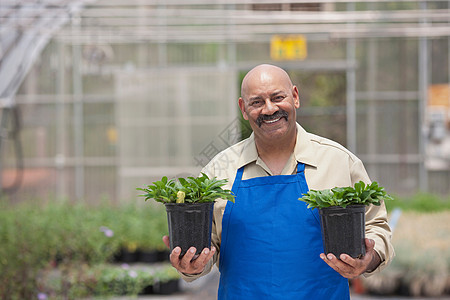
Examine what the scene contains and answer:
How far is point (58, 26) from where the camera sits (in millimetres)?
8758

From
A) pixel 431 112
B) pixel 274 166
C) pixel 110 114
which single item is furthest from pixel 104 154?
pixel 274 166

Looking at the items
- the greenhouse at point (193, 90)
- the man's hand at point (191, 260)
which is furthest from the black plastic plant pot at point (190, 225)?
the greenhouse at point (193, 90)

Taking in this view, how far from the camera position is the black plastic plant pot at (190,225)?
1780 millimetres

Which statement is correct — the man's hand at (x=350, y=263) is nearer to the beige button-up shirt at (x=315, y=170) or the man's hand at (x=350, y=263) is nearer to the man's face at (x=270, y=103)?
the beige button-up shirt at (x=315, y=170)

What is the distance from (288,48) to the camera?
32.7ft

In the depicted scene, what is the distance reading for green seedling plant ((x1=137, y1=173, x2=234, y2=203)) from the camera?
181cm

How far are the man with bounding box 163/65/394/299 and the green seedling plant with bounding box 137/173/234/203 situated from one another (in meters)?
0.13

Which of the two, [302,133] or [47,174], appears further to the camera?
[47,174]

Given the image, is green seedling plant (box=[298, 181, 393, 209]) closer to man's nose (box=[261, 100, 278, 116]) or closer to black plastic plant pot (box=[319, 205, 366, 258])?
black plastic plant pot (box=[319, 205, 366, 258])

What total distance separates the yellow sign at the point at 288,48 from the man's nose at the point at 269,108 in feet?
26.7

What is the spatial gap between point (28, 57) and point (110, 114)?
2.01 meters

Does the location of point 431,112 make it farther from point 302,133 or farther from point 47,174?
point 302,133

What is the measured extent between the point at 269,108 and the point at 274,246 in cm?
39

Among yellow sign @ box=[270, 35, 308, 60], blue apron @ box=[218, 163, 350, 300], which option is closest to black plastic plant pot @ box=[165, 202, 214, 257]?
blue apron @ box=[218, 163, 350, 300]
